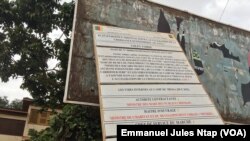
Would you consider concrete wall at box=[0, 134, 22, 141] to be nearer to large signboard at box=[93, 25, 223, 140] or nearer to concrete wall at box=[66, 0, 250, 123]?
→ concrete wall at box=[66, 0, 250, 123]

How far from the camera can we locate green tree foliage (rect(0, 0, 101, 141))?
8477mm

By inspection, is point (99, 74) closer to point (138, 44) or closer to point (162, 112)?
point (162, 112)

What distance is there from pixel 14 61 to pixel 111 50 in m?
5.39

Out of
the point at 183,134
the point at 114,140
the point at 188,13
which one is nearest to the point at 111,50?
the point at 114,140

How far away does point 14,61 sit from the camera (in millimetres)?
9367

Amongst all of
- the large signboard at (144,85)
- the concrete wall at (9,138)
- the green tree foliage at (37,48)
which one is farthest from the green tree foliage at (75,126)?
the concrete wall at (9,138)

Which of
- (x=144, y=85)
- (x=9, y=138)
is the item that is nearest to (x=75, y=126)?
(x=144, y=85)

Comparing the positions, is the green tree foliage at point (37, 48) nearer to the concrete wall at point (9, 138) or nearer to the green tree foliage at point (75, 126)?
the green tree foliage at point (75, 126)

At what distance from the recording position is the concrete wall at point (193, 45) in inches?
227
